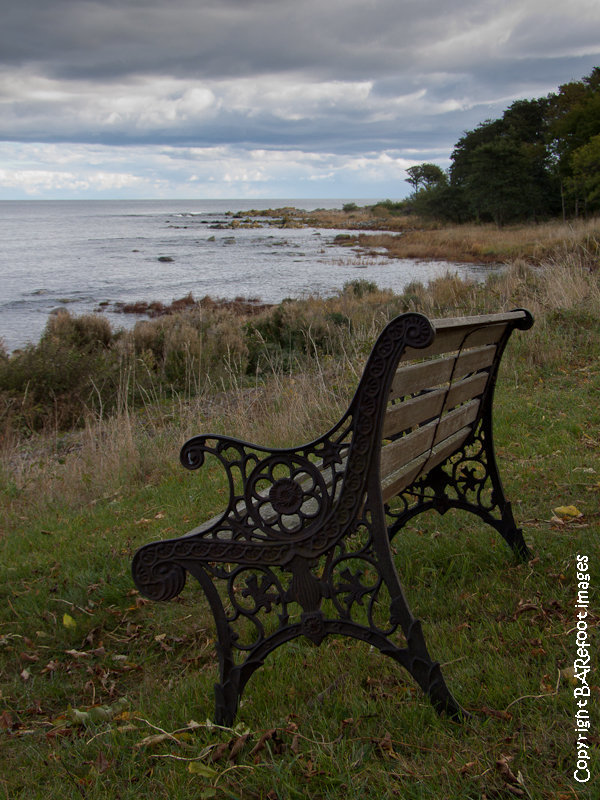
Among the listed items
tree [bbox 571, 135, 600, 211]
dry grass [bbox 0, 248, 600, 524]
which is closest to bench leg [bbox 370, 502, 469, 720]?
dry grass [bbox 0, 248, 600, 524]

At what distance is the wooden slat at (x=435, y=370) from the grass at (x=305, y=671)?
0.97m

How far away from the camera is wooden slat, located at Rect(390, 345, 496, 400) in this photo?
215 centimetres

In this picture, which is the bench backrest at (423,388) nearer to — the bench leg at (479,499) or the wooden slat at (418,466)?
the wooden slat at (418,466)

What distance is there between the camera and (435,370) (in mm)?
2412

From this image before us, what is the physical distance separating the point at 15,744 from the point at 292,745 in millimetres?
1110

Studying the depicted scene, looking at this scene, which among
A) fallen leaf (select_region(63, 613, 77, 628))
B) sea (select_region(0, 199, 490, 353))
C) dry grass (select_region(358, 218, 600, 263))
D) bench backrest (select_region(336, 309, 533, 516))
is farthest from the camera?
dry grass (select_region(358, 218, 600, 263))

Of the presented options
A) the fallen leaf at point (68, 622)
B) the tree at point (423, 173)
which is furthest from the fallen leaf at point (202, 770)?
the tree at point (423, 173)

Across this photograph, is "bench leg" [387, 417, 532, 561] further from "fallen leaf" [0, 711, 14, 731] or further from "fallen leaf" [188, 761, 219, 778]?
"fallen leaf" [0, 711, 14, 731]

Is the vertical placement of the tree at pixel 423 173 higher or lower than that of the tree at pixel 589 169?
higher

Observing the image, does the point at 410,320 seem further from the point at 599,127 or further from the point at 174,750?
the point at 599,127

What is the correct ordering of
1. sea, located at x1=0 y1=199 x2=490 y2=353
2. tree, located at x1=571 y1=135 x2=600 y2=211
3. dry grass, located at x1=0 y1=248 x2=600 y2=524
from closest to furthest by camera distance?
dry grass, located at x1=0 y1=248 x2=600 y2=524
sea, located at x1=0 y1=199 x2=490 y2=353
tree, located at x1=571 y1=135 x2=600 y2=211

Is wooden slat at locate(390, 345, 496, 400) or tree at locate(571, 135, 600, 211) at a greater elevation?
tree at locate(571, 135, 600, 211)

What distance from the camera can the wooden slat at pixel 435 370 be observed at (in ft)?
7.06

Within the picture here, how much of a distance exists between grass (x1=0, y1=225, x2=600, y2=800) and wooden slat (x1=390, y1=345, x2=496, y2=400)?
3.19 ft
